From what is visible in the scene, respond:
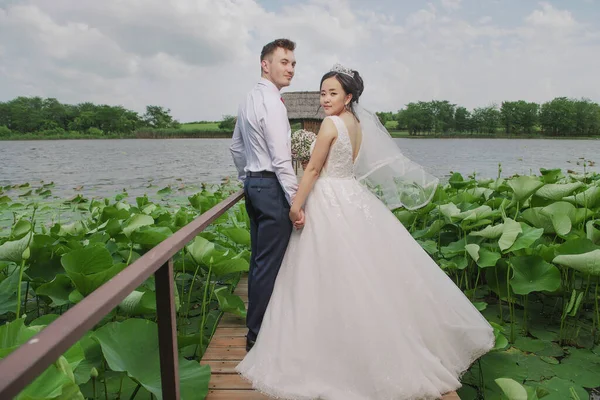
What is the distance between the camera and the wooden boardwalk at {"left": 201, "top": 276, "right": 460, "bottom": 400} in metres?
1.79

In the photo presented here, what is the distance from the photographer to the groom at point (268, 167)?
1.96 metres

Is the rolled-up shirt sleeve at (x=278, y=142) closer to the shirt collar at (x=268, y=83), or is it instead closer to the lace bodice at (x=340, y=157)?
the shirt collar at (x=268, y=83)

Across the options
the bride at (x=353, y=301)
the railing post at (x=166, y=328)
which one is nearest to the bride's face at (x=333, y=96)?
the bride at (x=353, y=301)

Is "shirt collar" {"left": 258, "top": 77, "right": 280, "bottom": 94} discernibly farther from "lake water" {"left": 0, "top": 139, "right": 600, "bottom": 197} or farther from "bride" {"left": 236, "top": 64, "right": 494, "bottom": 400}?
"lake water" {"left": 0, "top": 139, "right": 600, "bottom": 197}

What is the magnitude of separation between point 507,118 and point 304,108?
86.2m

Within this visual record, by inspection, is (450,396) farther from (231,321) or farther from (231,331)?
(231,321)

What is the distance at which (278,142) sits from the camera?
6.41 feet

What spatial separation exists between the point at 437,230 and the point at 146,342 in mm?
2373

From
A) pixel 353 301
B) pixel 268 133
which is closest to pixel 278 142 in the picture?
pixel 268 133

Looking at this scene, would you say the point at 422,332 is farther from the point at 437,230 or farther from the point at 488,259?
the point at 437,230

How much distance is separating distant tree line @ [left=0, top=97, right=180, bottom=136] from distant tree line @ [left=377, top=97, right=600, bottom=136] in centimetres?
4978

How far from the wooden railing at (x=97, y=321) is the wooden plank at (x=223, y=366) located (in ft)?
1.91

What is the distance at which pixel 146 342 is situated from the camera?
1.51 meters

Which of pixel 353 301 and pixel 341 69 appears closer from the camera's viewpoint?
pixel 353 301
